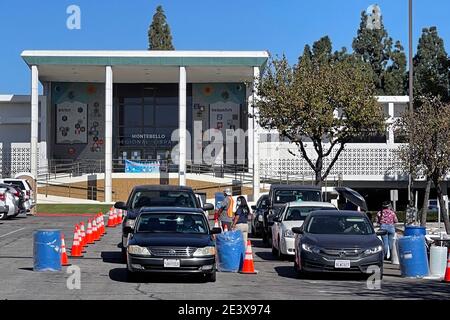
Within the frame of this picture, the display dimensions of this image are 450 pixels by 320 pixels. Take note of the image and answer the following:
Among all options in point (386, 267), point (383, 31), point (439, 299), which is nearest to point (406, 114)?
point (386, 267)

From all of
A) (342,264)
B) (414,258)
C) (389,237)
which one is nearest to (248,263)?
(342,264)

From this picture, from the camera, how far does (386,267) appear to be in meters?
20.5

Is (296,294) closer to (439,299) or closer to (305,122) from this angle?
(439,299)

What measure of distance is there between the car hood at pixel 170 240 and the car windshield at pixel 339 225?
2710 mm

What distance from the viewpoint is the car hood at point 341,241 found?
1698cm

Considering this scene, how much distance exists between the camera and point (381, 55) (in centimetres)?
7725

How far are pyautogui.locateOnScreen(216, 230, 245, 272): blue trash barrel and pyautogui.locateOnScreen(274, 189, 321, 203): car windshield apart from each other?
8578 mm


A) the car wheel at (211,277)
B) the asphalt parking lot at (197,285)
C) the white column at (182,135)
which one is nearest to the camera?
the asphalt parking lot at (197,285)

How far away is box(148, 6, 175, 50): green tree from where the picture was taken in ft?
238

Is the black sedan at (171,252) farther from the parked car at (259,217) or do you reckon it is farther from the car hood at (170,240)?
the parked car at (259,217)

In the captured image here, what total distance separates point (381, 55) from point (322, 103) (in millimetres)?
43723

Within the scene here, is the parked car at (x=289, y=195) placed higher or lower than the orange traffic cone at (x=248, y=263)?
higher

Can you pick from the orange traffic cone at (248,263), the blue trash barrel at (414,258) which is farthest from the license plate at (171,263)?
the blue trash barrel at (414,258)
